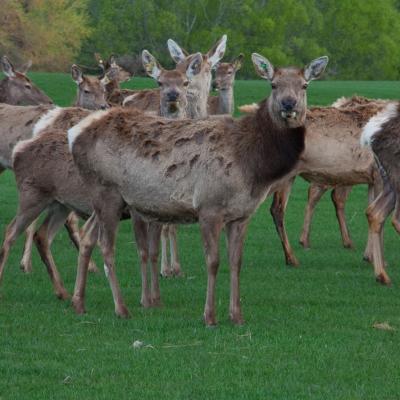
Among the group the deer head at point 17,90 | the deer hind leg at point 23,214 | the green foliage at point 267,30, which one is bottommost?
the green foliage at point 267,30

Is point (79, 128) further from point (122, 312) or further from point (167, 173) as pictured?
point (122, 312)

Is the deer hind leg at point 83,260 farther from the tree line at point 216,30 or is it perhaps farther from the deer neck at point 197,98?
the tree line at point 216,30

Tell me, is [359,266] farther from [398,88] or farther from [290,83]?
[398,88]

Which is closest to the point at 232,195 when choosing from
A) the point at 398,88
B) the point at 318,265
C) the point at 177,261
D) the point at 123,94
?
the point at 177,261

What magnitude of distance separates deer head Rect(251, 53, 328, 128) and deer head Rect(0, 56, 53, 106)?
7021 mm

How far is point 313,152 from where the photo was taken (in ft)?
45.1

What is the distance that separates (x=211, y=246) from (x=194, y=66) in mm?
4772

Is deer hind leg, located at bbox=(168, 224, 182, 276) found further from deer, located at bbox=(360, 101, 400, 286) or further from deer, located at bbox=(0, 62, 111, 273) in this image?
deer, located at bbox=(360, 101, 400, 286)

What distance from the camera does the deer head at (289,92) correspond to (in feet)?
31.8

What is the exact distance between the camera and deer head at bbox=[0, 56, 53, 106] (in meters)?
16.8

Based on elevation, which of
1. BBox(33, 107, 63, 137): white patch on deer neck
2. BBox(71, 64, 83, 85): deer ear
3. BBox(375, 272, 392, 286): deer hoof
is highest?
BBox(33, 107, 63, 137): white patch on deer neck

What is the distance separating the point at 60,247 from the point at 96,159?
4.64 meters

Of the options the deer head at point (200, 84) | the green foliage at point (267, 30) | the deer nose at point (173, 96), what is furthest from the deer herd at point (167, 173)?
the green foliage at point (267, 30)

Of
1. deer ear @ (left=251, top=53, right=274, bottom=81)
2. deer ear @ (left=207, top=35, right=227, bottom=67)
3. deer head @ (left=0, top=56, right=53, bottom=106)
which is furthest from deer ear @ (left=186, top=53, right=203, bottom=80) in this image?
deer head @ (left=0, top=56, right=53, bottom=106)
